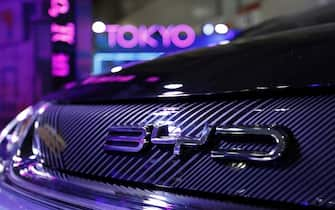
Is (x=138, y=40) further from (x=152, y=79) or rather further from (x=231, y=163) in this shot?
(x=231, y=163)

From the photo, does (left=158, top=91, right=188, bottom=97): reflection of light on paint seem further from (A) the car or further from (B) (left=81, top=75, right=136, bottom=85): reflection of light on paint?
(B) (left=81, top=75, right=136, bottom=85): reflection of light on paint

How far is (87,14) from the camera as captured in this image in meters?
8.32

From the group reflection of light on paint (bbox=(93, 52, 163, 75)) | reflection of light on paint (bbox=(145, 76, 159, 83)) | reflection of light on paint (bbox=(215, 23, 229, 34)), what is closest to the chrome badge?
reflection of light on paint (bbox=(145, 76, 159, 83))

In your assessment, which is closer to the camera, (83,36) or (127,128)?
(127,128)

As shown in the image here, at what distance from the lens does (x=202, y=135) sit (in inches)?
36.5

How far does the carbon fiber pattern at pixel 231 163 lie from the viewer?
2.61 feet

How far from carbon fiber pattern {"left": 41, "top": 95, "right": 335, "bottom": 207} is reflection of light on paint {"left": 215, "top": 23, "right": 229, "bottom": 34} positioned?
719 centimetres

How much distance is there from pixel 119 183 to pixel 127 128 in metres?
0.12

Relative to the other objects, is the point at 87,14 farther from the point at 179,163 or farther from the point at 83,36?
the point at 179,163

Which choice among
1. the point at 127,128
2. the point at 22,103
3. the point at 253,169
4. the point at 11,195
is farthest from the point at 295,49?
the point at 22,103

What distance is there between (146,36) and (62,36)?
1.46 m

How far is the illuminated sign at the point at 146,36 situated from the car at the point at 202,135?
7499 millimetres

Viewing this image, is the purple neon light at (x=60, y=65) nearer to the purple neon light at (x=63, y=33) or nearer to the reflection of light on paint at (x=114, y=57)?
the purple neon light at (x=63, y=33)

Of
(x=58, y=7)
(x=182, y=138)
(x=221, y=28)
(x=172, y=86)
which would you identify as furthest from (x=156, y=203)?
(x=221, y=28)
